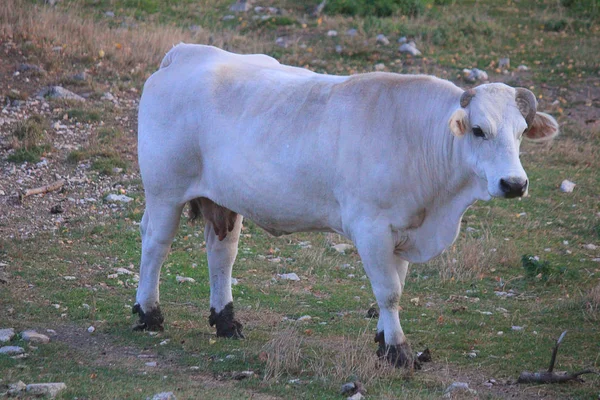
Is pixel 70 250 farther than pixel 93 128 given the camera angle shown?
No

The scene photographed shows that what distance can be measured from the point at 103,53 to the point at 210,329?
7763 millimetres

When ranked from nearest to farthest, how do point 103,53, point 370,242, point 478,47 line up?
point 370,242
point 103,53
point 478,47

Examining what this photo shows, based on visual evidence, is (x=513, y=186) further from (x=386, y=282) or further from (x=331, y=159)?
(x=331, y=159)

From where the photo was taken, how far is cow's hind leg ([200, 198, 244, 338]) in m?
7.16

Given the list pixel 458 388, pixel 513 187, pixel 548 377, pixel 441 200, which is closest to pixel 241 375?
pixel 458 388

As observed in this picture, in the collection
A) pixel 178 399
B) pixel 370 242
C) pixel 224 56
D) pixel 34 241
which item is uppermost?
pixel 224 56

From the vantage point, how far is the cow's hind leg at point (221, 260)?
7.16 meters

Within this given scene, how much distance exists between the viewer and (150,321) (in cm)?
716

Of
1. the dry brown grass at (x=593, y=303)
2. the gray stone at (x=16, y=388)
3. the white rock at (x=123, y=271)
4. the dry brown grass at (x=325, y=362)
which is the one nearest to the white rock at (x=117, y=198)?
the white rock at (x=123, y=271)

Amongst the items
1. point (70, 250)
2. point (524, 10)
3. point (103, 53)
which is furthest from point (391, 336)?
point (524, 10)

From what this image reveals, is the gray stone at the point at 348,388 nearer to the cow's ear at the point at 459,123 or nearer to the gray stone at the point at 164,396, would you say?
the gray stone at the point at 164,396

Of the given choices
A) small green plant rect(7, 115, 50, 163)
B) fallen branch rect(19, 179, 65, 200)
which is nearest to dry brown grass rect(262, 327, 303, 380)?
fallen branch rect(19, 179, 65, 200)

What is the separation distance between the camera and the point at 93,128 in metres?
12.0

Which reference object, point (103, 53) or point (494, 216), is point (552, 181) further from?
point (103, 53)
